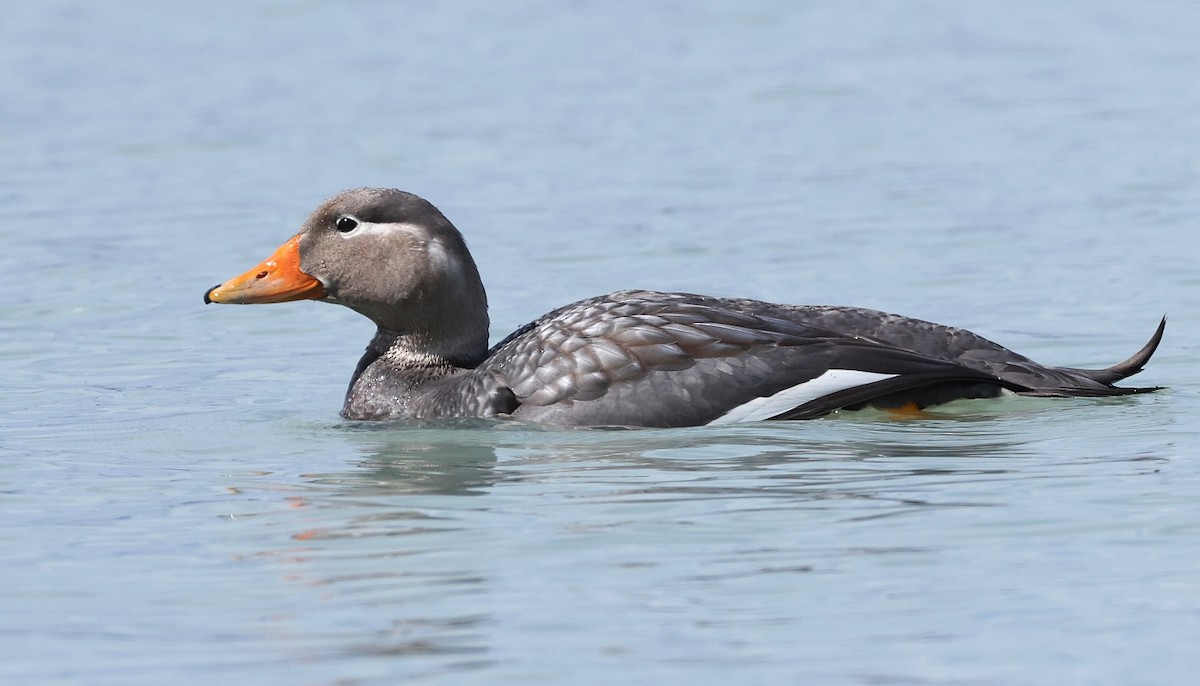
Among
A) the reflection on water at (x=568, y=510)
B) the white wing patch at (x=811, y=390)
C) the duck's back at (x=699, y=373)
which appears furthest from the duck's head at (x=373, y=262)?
the white wing patch at (x=811, y=390)

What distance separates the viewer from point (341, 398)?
35.8 ft

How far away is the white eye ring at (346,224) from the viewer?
10.1m

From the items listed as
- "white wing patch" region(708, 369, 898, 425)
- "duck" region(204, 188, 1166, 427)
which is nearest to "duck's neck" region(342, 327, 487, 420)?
"duck" region(204, 188, 1166, 427)

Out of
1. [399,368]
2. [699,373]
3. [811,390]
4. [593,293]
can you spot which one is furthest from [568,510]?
[593,293]

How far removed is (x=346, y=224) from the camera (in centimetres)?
1010

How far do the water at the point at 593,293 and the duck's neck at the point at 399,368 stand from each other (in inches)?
→ 7.6

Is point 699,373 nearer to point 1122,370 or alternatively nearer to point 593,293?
point 1122,370

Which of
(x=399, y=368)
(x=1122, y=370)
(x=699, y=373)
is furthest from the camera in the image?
(x=399, y=368)

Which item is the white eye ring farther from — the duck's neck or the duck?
the duck's neck

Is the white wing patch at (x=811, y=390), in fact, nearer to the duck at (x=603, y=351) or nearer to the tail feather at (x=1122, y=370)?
the duck at (x=603, y=351)

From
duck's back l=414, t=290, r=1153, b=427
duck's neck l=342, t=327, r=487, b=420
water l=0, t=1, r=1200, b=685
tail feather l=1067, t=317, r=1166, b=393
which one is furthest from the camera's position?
duck's neck l=342, t=327, r=487, b=420

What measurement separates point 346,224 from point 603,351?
1560mm

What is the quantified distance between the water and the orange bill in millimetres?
600

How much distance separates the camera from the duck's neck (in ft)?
32.9
